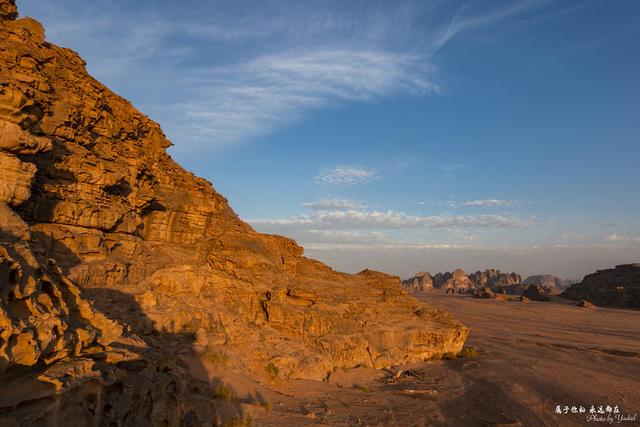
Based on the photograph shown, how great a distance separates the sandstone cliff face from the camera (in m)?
10.4

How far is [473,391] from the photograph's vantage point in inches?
620

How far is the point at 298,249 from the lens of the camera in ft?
67.6

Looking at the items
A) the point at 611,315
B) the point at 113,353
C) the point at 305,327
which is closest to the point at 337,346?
the point at 305,327

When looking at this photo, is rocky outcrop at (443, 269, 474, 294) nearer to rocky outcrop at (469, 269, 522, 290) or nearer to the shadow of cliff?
rocky outcrop at (469, 269, 522, 290)

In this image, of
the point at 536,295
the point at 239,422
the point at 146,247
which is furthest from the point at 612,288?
the point at 146,247

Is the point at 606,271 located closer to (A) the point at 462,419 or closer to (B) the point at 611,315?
(B) the point at 611,315

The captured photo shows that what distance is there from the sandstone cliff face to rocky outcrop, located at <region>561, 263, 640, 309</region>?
5390 cm

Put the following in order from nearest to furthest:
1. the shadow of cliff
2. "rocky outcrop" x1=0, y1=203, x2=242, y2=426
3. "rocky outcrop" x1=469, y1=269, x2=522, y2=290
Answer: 1. "rocky outcrop" x1=0, y1=203, x2=242, y2=426
2. the shadow of cliff
3. "rocky outcrop" x1=469, y1=269, x2=522, y2=290

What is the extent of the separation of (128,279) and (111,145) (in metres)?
6.02

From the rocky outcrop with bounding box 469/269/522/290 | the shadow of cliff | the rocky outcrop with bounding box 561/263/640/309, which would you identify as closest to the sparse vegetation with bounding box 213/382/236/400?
the shadow of cliff

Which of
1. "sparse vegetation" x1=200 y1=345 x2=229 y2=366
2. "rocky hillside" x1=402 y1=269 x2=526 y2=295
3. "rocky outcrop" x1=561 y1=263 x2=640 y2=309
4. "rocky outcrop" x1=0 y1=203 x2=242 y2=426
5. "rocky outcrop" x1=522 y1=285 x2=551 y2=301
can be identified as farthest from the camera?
"rocky hillside" x1=402 y1=269 x2=526 y2=295

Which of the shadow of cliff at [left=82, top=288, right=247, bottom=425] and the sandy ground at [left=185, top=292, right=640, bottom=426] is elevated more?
the shadow of cliff at [left=82, top=288, right=247, bottom=425]

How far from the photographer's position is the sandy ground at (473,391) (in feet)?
38.8

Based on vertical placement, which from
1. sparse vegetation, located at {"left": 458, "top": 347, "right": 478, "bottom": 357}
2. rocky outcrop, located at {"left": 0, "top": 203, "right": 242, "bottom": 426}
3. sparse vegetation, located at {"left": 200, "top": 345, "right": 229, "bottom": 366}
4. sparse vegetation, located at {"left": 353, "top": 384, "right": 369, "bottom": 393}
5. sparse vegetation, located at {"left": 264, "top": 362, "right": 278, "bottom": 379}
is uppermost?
rocky outcrop, located at {"left": 0, "top": 203, "right": 242, "bottom": 426}
